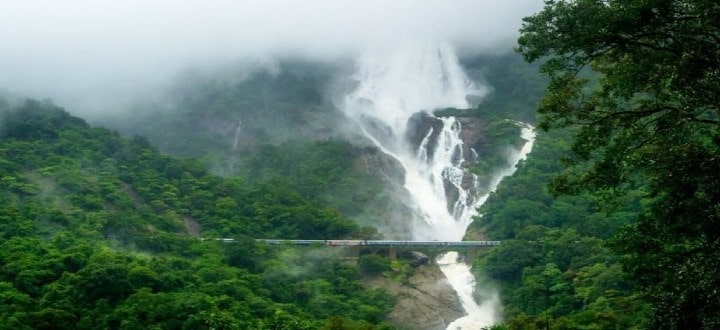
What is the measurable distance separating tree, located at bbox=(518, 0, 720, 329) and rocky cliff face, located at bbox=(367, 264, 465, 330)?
4498cm

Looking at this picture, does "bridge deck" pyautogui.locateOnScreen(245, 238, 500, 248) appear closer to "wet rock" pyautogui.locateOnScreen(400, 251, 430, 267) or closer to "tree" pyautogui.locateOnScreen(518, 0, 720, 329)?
"wet rock" pyautogui.locateOnScreen(400, 251, 430, 267)

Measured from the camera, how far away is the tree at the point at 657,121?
1569cm

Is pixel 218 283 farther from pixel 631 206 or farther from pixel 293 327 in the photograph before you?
pixel 631 206

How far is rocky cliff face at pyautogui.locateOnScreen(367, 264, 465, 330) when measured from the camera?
63.5 m

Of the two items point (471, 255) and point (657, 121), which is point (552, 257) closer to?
point (471, 255)

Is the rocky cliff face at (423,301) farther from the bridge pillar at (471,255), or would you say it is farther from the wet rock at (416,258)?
the bridge pillar at (471,255)

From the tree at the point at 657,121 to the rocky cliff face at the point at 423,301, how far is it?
4498 centimetres

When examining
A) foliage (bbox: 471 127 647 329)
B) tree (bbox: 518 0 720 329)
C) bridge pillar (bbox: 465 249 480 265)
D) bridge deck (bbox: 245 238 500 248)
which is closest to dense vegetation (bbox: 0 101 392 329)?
bridge deck (bbox: 245 238 500 248)

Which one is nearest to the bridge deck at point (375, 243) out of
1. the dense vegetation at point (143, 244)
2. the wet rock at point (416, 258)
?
the wet rock at point (416, 258)

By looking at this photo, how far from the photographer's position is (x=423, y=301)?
220 ft

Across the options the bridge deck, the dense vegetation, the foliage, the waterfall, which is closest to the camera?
the dense vegetation

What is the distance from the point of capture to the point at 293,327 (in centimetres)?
3725

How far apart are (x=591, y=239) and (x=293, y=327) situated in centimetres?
3335

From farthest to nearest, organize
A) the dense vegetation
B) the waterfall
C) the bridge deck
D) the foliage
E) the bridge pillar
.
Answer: the waterfall < the bridge pillar < the bridge deck < the foliage < the dense vegetation
